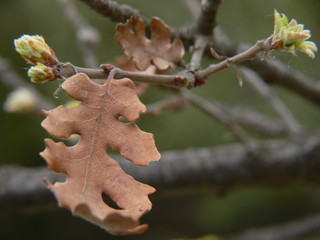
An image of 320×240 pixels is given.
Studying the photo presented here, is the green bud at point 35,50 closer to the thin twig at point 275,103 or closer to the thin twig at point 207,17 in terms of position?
→ the thin twig at point 207,17

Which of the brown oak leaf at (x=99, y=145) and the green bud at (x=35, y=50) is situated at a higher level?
the green bud at (x=35, y=50)

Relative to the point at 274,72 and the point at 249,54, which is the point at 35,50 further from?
the point at 274,72

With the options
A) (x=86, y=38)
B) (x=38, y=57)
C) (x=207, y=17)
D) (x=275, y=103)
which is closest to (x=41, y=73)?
(x=38, y=57)

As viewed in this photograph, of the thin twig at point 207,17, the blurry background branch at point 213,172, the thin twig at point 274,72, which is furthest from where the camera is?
the blurry background branch at point 213,172

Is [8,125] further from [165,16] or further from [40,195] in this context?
[40,195]

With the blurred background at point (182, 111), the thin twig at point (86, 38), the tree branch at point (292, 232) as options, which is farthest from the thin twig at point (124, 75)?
the blurred background at point (182, 111)
